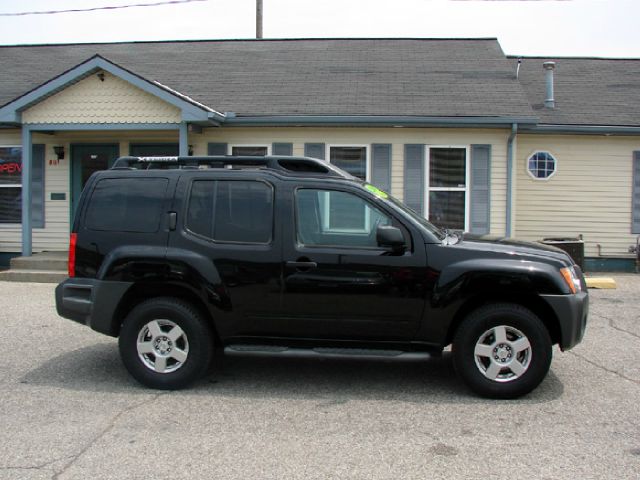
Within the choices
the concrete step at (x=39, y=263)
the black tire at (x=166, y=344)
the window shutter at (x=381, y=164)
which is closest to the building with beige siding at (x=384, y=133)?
the window shutter at (x=381, y=164)

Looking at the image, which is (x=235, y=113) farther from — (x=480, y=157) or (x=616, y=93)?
(x=616, y=93)

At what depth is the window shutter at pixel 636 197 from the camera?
43.0 feet

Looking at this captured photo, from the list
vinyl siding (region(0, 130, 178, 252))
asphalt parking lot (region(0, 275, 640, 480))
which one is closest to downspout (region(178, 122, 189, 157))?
vinyl siding (region(0, 130, 178, 252))

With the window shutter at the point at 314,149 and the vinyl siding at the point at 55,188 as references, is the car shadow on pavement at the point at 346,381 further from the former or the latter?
the vinyl siding at the point at 55,188

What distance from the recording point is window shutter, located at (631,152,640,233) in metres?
13.1

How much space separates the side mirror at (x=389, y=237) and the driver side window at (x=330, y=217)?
0.57 ft

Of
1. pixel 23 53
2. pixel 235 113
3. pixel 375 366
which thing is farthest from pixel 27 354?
pixel 23 53

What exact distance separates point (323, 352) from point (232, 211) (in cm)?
144

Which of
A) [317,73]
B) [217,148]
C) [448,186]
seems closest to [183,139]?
[217,148]

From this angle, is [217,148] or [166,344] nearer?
[166,344]

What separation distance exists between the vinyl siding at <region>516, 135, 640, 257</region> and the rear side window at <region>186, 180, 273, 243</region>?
357 inches

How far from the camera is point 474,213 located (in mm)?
12281

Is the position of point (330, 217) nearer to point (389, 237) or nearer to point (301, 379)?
point (389, 237)

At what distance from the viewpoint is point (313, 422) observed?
4645 mm
